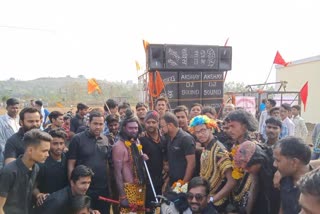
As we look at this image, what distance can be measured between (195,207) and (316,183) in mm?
1697

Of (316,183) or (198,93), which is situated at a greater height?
(198,93)

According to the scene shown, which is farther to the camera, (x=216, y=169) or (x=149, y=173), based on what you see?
(x=149, y=173)

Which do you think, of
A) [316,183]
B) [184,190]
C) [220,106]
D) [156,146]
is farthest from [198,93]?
[316,183]

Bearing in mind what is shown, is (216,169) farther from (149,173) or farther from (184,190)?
(149,173)

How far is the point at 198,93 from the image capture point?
8508 millimetres

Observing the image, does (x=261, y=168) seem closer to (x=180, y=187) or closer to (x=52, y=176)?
(x=180, y=187)

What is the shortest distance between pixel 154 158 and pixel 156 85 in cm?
386

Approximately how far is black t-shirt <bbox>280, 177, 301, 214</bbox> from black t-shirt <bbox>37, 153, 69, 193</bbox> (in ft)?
7.71

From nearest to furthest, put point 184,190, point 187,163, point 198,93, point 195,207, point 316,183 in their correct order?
1. point 316,183
2. point 195,207
3. point 184,190
4. point 187,163
5. point 198,93

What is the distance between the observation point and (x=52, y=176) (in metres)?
3.55

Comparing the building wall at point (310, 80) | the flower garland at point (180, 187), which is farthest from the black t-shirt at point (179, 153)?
the building wall at point (310, 80)

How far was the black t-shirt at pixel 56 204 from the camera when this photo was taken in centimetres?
326

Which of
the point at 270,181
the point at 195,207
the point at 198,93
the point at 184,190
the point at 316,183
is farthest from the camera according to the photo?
the point at 198,93

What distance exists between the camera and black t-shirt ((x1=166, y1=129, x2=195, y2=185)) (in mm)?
3898
